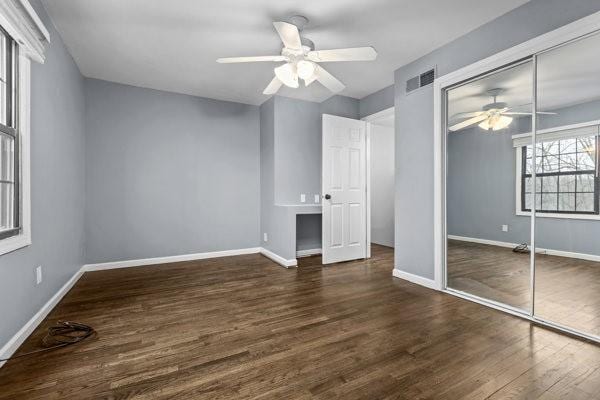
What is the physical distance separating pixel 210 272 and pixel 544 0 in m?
4.48

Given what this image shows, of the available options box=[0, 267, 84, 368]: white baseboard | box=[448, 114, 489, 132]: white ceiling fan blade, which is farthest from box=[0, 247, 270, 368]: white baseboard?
box=[448, 114, 489, 132]: white ceiling fan blade

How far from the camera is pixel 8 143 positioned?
207cm

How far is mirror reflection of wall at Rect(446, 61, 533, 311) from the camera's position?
2.61 metres

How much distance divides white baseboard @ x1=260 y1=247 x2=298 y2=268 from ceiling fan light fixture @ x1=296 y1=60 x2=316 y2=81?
261cm

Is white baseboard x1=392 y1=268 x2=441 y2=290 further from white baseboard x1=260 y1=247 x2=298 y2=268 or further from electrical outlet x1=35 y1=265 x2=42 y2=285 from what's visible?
electrical outlet x1=35 y1=265 x2=42 y2=285

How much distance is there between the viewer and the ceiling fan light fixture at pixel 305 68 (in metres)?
2.71

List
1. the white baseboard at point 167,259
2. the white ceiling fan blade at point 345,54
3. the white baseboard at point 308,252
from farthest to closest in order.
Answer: the white baseboard at point 308,252, the white baseboard at point 167,259, the white ceiling fan blade at point 345,54

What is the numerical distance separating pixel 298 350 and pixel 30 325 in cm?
211

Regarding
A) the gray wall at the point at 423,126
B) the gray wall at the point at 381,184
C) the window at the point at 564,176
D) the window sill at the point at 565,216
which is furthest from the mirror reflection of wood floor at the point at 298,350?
the gray wall at the point at 381,184

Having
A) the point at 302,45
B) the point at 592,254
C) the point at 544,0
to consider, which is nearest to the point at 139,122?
the point at 302,45

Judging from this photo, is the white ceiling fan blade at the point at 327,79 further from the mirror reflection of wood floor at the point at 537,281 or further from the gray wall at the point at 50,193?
the gray wall at the point at 50,193

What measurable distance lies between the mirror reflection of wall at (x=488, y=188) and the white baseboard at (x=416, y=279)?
0.54 feet

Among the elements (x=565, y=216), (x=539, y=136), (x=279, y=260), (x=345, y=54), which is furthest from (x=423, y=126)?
(x=279, y=260)

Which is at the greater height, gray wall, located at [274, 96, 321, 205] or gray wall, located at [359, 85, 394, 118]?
gray wall, located at [359, 85, 394, 118]
